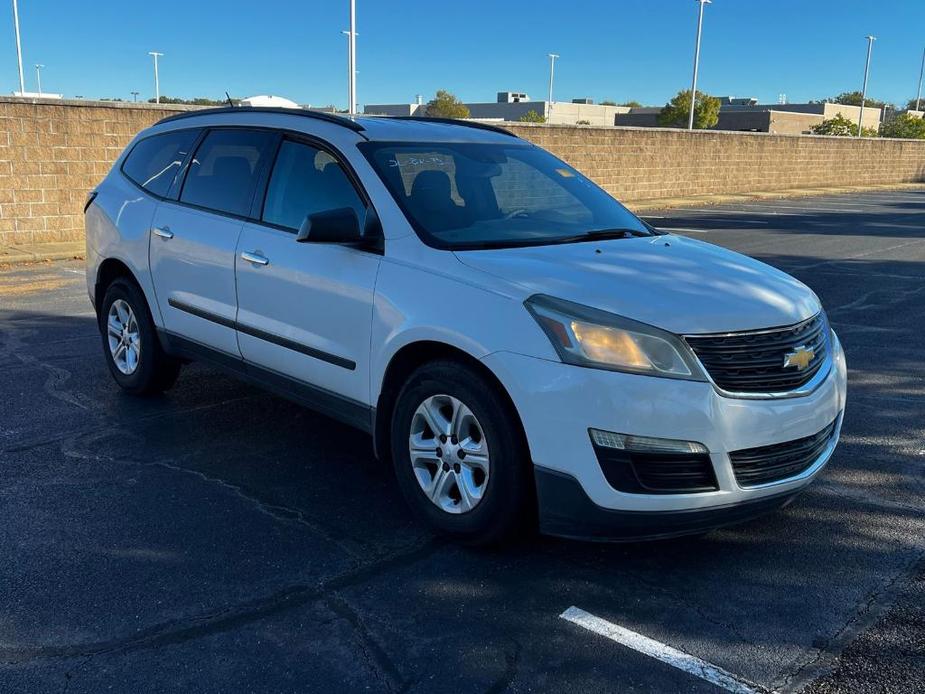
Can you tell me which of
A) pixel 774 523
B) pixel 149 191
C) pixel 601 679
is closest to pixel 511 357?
pixel 601 679

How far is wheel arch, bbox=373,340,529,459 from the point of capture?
3.53 m

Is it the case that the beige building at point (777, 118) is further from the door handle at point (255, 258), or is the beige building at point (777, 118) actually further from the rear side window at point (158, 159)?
the door handle at point (255, 258)

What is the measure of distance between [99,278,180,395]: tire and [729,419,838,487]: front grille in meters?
3.82

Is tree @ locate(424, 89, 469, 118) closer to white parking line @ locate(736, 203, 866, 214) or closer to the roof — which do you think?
white parking line @ locate(736, 203, 866, 214)

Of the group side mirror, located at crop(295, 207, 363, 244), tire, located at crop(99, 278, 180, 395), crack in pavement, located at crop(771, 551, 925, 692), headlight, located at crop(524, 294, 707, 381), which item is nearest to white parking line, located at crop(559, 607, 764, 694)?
crack in pavement, located at crop(771, 551, 925, 692)

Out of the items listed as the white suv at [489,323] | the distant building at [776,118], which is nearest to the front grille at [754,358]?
the white suv at [489,323]

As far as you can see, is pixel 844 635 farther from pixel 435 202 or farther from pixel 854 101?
pixel 854 101

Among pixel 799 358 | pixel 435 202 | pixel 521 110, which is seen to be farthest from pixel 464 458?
pixel 521 110

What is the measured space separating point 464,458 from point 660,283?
1.11 metres

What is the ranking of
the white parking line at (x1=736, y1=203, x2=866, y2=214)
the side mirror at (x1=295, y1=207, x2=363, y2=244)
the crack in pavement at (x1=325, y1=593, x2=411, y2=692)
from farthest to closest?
the white parking line at (x1=736, y1=203, x2=866, y2=214), the side mirror at (x1=295, y1=207, x2=363, y2=244), the crack in pavement at (x1=325, y1=593, x2=411, y2=692)

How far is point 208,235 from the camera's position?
4973 mm

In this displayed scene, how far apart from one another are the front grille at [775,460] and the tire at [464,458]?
32.7 inches

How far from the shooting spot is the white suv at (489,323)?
10.9 ft

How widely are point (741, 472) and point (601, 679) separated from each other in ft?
3.33
